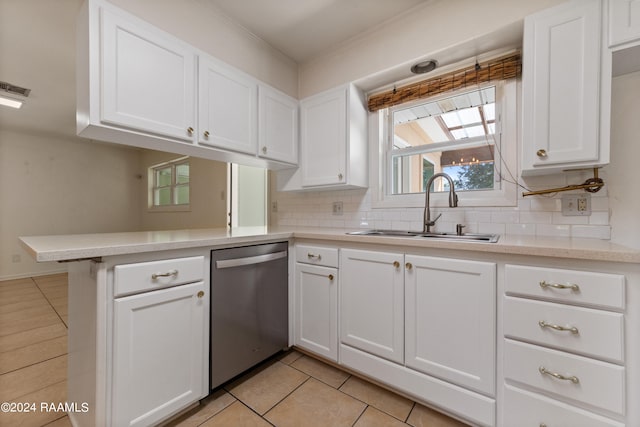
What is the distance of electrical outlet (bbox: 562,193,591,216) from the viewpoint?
1.39 metres

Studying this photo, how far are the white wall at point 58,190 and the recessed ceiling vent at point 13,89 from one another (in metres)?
2.14

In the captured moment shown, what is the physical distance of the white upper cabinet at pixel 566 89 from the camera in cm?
118

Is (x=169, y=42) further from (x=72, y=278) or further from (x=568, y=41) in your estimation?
(x=568, y=41)

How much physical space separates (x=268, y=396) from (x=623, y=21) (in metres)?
2.53

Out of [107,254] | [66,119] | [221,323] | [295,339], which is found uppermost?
[66,119]

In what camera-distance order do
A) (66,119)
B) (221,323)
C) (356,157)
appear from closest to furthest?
(221,323), (356,157), (66,119)

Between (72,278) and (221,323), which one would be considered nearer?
(72,278)

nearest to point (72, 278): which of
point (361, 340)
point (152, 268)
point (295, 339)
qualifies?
point (152, 268)

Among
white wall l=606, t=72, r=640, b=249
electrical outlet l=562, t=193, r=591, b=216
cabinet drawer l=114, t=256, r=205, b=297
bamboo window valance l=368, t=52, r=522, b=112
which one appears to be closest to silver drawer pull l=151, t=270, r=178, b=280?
cabinet drawer l=114, t=256, r=205, b=297

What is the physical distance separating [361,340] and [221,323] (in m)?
0.83

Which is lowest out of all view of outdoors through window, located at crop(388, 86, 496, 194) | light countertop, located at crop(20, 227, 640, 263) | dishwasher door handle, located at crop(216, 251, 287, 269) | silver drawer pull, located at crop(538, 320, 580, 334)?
silver drawer pull, located at crop(538, 320, 580, 334)

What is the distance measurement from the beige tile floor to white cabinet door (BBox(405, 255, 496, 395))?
0.28 meters

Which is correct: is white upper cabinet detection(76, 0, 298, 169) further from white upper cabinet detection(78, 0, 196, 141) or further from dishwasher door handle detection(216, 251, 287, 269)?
dishwasher door handle detection(216, 251, 287, 269)

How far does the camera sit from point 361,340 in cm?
157
